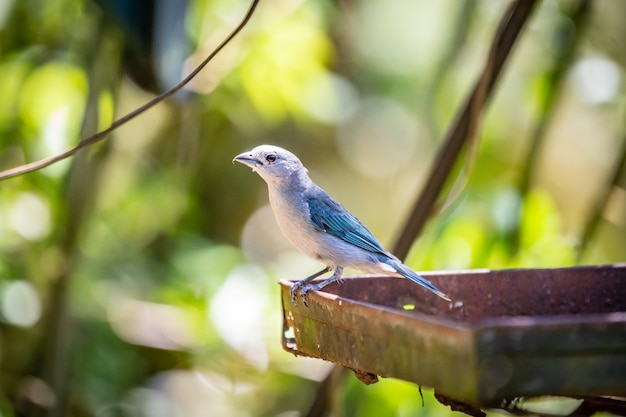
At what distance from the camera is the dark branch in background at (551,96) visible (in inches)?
133

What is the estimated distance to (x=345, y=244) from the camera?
2990 mm

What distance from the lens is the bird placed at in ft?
9.62

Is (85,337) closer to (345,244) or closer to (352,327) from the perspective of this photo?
(345,244)

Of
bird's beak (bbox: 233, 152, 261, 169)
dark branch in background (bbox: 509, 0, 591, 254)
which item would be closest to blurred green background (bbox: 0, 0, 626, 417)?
dark branch in background (bbox: 509, 0, 591, 254)

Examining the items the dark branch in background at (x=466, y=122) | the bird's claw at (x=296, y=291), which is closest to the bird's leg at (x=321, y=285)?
the bird's claw at (x=296, y=291)

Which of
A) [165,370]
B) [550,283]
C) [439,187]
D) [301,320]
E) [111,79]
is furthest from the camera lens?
[165,370]

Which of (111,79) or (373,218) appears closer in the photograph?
(111,79)

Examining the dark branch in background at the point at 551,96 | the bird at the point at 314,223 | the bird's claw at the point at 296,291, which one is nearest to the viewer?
the bird's claw at the point at 296,291

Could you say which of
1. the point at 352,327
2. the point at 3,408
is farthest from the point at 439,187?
the point at 3,408

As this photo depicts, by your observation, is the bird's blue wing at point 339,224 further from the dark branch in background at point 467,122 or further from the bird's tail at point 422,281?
the bird's tail at point 422,281

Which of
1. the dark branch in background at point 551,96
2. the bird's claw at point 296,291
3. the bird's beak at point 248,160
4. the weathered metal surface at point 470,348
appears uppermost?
the dark branch in background at point 551,96

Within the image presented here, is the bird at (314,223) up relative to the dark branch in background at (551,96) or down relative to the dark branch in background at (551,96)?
down

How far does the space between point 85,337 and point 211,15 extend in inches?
77.6

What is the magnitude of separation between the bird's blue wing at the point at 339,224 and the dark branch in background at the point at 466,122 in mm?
138
